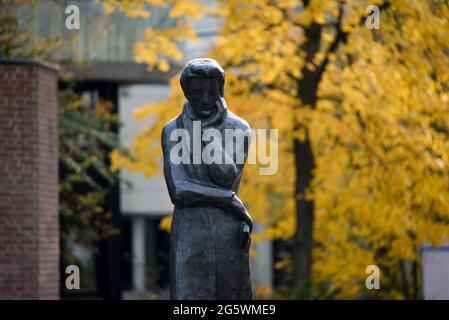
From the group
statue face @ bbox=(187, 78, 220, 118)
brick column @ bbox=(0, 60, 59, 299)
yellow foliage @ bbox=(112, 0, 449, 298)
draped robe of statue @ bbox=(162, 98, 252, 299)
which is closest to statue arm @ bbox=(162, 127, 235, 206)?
draped robe of statue @ bbox=(162, 98, 252, 299)

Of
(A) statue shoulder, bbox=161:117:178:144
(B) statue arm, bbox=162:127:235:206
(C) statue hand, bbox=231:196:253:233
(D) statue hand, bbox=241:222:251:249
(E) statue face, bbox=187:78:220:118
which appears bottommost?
(D) statue hand, bbox=241:222:251:249

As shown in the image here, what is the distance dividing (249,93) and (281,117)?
2.88ft

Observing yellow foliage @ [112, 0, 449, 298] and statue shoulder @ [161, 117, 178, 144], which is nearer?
statue shoulder @ [161, 117, 178, 144]

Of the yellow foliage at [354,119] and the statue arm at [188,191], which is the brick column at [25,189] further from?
the statue arm at [188,191]

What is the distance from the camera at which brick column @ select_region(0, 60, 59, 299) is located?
61.5 ft

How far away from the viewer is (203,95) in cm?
1153

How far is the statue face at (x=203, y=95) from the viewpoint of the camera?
11.5 m

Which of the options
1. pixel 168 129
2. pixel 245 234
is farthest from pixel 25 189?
pixel 245 234

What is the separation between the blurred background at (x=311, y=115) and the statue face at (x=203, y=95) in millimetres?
5745

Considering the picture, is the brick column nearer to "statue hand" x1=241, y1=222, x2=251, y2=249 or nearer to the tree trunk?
the tree trunk

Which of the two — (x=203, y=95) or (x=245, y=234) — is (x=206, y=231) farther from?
(x=203, y=95)

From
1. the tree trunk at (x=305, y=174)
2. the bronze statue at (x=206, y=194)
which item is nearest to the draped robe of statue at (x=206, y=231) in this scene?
the bronze statue at (x=206, y=194)

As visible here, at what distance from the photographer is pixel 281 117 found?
25.0 m

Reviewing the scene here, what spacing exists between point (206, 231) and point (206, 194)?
33 centimetres
